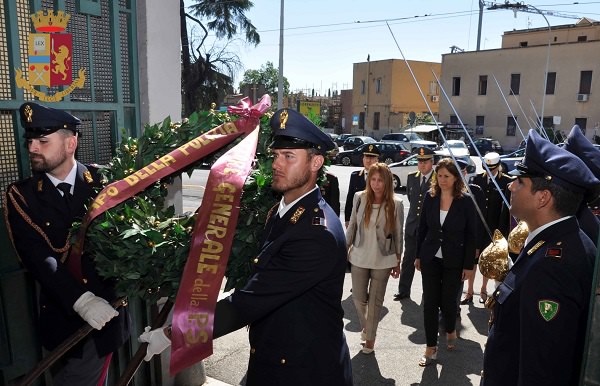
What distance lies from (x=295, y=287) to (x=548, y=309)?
1.06m

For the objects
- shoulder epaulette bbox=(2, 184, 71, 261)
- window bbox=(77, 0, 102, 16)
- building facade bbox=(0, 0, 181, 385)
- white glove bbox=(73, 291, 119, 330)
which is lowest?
white glove bbox=(73, 291, 119, 330)

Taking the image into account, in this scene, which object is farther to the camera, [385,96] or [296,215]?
[385,96]

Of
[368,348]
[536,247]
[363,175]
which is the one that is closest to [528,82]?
[363,175]

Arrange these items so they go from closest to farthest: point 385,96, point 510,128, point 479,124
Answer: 1. point 510,128
2. point 479,124
3. point 385,96

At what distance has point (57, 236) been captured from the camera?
→ 2.80 metres

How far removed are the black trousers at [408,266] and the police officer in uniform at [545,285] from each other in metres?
3.72

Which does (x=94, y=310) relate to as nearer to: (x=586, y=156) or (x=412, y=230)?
(x=586, y=156)

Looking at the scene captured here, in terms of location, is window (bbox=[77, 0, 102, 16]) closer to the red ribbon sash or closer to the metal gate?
the metal gate

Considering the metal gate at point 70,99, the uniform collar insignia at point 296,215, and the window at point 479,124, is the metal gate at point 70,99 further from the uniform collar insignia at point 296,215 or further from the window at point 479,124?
the window at point 479,124

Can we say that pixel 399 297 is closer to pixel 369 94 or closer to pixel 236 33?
pixel 236 33

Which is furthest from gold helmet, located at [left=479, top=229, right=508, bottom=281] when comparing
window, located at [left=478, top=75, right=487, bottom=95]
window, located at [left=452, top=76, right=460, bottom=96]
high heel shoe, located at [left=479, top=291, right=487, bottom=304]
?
window, located at [left=452, top=76, right=460, bottom=96]

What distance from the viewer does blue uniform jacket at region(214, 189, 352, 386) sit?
2051 millimetres

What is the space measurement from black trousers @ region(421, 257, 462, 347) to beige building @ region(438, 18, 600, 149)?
1209 inches

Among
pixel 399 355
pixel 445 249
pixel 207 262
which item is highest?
pixel 207 262
